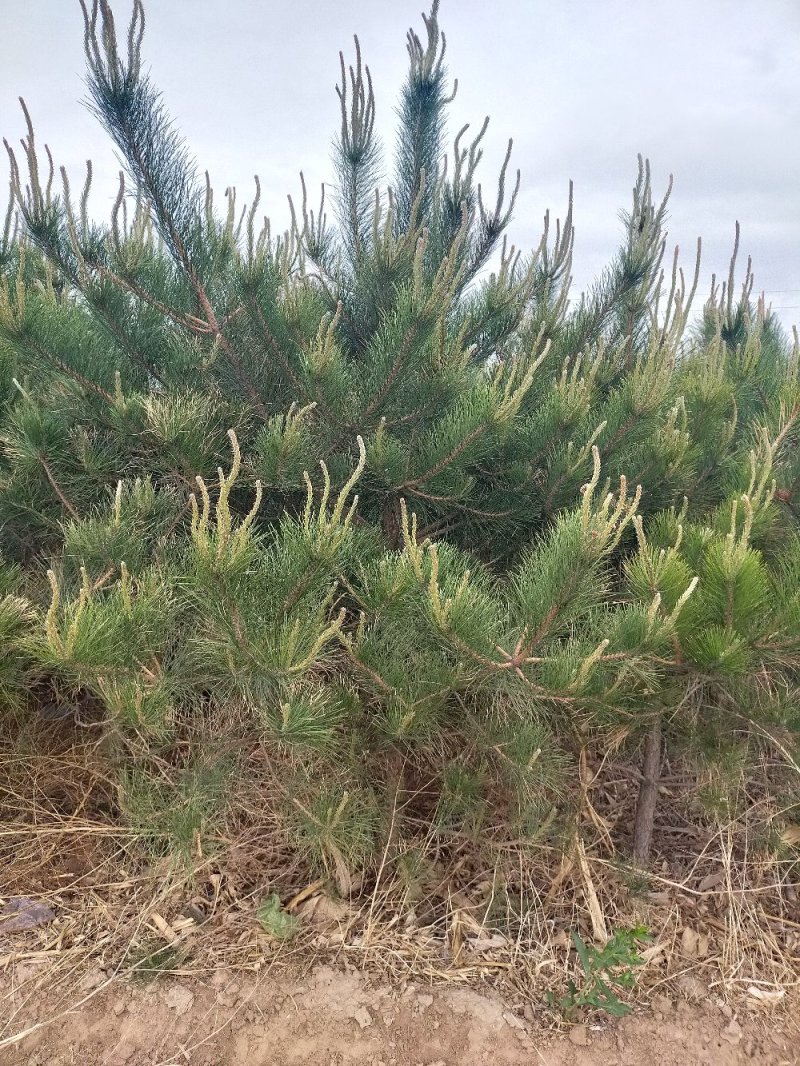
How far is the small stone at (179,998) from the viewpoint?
224 centimetres

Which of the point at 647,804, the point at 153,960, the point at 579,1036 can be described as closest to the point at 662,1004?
the point at 579,1036

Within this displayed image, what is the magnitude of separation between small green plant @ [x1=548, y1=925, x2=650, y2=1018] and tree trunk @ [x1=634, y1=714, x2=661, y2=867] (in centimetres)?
51

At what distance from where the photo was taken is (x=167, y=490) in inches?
112

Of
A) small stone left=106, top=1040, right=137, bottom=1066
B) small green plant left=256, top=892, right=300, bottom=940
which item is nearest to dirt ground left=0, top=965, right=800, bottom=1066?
small stone left=106, top=1040, right=137, bottom=1066

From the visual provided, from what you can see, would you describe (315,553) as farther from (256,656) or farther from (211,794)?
(211,794)

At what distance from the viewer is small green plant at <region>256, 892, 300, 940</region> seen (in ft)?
7.93

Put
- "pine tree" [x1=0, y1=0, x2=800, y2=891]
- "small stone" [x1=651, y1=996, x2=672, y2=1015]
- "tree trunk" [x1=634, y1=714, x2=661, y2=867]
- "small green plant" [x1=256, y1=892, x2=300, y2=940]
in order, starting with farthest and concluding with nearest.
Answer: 1. "tree trunk" [x1=634, y1=714, x2=661, y2=867]
2. "small green plant" [x1=256, y1=892, x2=300, y2=940]
3. "small stone" [x1=651, y1=996, x2=672, y2=1015]
4. "pine tree" [x1=0, y1=0, x2=800, y2=891]

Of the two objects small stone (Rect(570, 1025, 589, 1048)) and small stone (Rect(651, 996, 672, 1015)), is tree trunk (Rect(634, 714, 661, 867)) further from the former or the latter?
small stone (Rect(570, 1025, 589, 1048))

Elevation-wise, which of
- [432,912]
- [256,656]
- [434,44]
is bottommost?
[432,912]

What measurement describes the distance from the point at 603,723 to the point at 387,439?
1.12 meters

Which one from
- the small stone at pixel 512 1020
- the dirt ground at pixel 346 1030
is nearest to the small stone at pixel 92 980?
the dirt ground at pixel 346 1030

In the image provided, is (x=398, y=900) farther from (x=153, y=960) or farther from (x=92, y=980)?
(x=92, y=980)

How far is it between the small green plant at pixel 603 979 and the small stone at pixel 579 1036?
0.13 feet

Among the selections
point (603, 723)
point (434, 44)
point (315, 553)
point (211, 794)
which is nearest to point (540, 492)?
point (603, 723)
